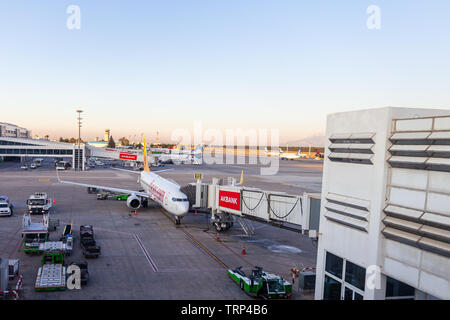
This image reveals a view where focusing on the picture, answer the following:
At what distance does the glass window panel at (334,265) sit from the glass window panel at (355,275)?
585mm

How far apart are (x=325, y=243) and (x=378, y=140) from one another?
6383mm

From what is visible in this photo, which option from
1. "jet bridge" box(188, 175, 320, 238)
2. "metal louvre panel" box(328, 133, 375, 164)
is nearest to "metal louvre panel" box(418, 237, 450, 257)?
"metal louvre panel" box(328, 133, 375, 164)

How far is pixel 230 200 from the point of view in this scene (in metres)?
34.5

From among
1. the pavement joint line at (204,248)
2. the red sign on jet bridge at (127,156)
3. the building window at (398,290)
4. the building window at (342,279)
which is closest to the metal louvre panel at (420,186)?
the building window at (398,290)

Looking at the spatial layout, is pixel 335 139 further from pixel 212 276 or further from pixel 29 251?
pixel 29 251

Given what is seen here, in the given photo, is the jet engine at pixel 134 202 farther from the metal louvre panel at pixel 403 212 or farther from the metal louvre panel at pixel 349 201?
the metal louvre panel at pixel 403 212

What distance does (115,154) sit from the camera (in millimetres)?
126938

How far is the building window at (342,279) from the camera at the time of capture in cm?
1622

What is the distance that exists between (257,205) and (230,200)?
17.0 feet

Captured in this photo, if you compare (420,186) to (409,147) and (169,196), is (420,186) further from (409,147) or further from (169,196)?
(169,196)

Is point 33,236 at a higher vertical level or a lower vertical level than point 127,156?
lower

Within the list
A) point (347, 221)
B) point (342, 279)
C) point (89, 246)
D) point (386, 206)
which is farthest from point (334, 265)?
point (89, 246)

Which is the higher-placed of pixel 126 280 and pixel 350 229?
pixel 350 229
